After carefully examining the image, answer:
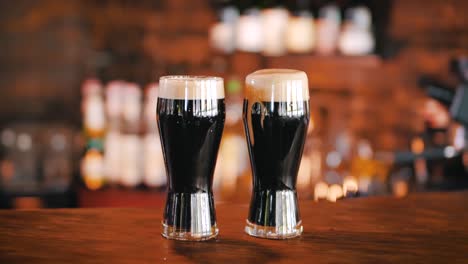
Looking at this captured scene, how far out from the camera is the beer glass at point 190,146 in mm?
1154

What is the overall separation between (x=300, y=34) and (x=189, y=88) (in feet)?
8.94

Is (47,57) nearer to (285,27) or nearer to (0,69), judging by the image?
(0,69)

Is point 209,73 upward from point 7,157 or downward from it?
upward

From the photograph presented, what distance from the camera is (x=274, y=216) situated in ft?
3.96

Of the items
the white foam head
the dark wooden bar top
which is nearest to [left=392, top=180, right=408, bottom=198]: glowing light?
the dark wooden bar top

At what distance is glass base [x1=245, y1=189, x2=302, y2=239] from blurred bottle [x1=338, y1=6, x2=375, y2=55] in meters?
2.61

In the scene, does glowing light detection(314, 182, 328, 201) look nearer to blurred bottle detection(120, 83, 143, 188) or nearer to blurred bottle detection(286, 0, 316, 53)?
blurred bottle detection(286, 0, 316, 53)

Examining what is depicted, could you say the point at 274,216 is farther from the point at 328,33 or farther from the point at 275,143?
the point at 328,33

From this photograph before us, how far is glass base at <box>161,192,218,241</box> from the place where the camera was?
117cm

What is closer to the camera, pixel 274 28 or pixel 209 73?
pixel 274 28

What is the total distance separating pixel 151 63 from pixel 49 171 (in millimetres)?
872

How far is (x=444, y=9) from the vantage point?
3902mm

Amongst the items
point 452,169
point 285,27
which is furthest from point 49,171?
point 452,169

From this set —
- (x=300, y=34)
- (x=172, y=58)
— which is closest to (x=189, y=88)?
(x=300, y=34)
